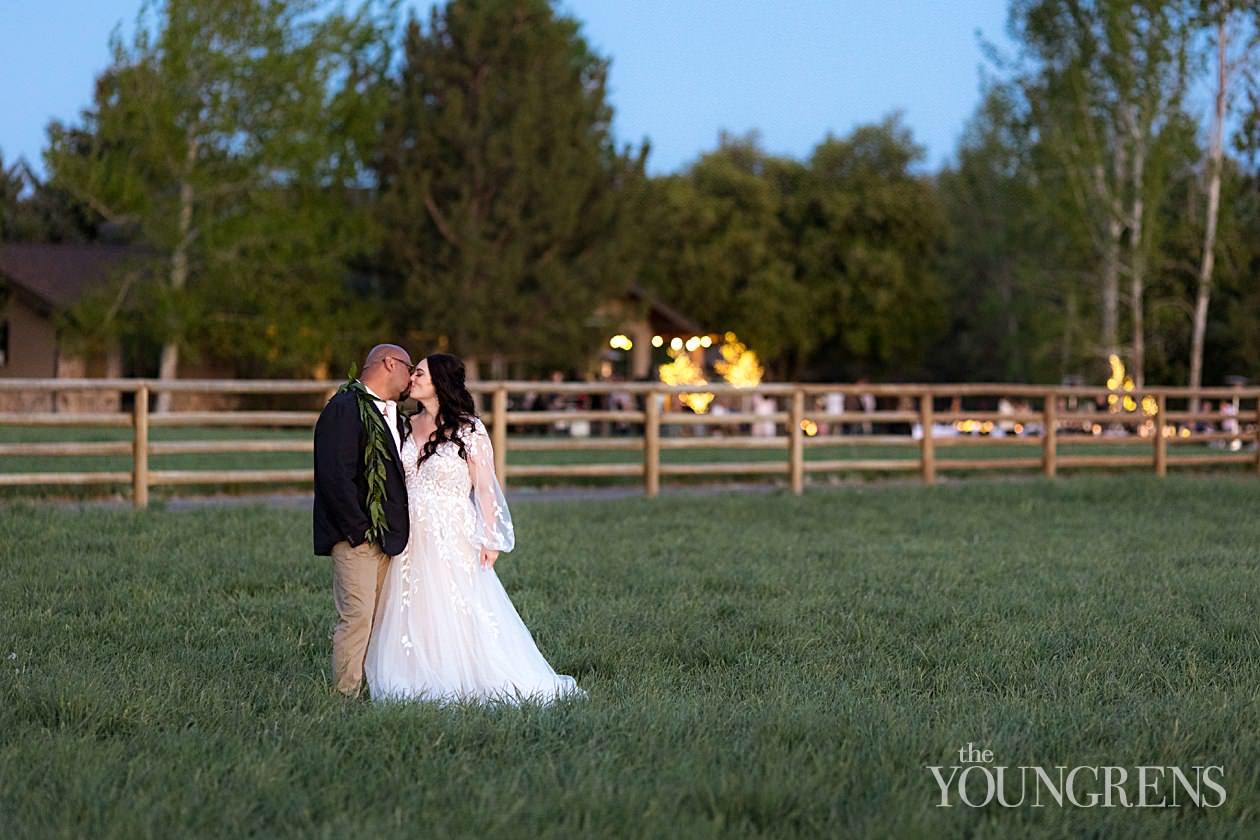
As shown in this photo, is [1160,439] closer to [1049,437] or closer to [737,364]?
[1049,437]

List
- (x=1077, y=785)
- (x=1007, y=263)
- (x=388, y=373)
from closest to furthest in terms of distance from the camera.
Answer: (x=1077, y=785) < (x=388, y=373) < (x=1007, y=263)

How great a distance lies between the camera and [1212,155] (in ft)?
107

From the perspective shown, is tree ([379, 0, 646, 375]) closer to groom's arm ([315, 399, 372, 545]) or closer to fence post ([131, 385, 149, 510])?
fence post ([131, 385, 149, 510])

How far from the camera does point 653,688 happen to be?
6.10 metres

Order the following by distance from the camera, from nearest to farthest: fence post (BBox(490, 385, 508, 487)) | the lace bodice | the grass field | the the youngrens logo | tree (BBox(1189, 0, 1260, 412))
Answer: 1. the grass field
2. the the youngrens logo
3. the lace bodice
4. fence post (BBox(490, 385, 508, 487))
5. tree (BBox(1189, 0, 1260, 412))

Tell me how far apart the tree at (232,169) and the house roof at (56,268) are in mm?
1625

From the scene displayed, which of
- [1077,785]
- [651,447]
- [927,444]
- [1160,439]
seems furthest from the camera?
[1160,439]

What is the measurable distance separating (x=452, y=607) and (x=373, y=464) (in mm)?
701

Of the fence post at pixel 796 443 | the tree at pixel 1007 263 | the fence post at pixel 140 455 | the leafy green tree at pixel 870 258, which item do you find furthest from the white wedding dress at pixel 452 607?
the leafy green tree at pixel 870 258

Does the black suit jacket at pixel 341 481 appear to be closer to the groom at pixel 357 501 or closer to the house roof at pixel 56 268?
the groom at pixel 357 501

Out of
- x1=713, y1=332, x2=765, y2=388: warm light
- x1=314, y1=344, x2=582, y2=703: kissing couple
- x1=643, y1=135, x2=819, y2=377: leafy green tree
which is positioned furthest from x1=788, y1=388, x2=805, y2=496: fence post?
x1=643, y1=135, x2=819, y2=377: leafy green tree

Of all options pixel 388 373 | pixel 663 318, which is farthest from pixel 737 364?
pixel 388 373

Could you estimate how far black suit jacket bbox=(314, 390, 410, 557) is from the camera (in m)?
6.03

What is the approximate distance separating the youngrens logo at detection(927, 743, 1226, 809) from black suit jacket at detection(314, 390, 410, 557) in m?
2.63
